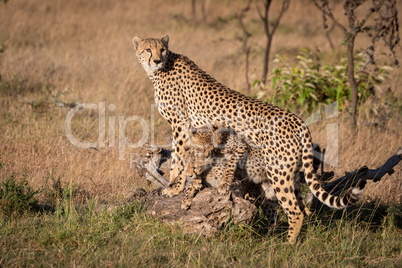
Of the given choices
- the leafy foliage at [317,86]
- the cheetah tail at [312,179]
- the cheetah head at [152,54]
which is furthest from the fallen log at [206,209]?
the leafy foliage at [317,86]

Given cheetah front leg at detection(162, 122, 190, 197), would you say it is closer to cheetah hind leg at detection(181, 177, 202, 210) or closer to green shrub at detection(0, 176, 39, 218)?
cheetah hind leg at detection(181, 177, 202, 210)

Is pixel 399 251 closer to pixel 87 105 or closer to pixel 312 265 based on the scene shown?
pixel 312 265

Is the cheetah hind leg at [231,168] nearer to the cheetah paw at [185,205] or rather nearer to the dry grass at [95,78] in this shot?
the cheetah paw at [185,205]

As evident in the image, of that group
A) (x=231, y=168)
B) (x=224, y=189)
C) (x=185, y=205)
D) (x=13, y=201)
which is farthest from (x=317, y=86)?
(x=13, y=201)

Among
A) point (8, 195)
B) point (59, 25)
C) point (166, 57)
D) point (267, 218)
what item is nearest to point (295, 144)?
point (267, 218)

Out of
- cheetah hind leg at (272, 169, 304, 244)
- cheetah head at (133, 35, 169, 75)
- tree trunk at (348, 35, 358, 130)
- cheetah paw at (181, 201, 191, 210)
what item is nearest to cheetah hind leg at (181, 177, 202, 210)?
cheetah paw at (181, 201, 191, 210)

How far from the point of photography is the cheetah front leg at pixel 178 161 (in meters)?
4.38

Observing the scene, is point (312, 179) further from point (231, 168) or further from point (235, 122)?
point (235, 122)

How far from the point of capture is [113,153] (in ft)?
19.0

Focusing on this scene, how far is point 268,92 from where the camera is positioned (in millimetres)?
8031

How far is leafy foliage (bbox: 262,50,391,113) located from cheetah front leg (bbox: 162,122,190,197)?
3230mm

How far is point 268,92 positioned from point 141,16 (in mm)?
7348

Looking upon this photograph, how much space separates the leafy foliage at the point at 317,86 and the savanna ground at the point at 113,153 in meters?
0.41

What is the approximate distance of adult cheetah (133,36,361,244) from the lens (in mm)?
3918
